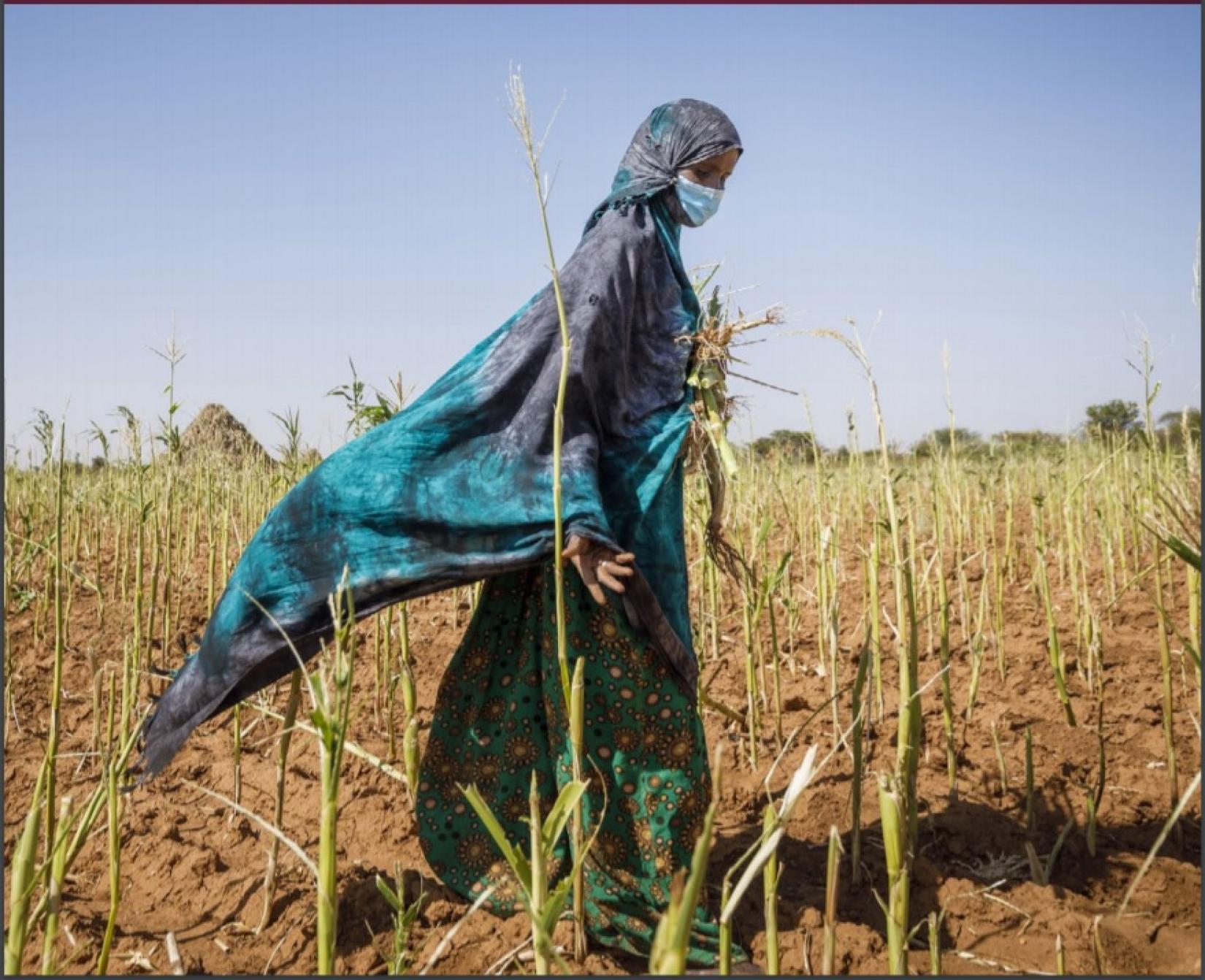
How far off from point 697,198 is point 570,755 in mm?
1140

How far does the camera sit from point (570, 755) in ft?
6.18

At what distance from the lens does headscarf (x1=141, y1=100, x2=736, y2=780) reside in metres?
1.82

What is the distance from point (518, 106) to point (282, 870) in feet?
5.67

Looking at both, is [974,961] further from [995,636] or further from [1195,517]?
[995,636]

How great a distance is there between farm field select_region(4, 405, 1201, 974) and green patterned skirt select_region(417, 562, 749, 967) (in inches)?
4.1

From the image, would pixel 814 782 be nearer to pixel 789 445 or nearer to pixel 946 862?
pixel 946 862

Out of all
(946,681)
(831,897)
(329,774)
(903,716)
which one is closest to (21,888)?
(329,774)

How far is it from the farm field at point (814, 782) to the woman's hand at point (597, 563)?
0.40m

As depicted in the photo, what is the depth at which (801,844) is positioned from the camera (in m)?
2.32

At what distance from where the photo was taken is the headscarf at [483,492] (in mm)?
1818

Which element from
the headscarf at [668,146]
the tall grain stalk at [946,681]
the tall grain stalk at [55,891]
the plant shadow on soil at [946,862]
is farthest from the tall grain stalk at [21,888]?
the tall grain stalk at [946,681]

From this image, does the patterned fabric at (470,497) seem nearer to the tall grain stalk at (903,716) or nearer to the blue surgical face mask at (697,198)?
the blue surgical face mask at (697,198)

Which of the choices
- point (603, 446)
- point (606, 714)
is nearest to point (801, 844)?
point (606, 714)

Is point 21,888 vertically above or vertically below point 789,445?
below
